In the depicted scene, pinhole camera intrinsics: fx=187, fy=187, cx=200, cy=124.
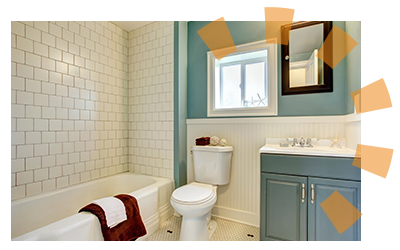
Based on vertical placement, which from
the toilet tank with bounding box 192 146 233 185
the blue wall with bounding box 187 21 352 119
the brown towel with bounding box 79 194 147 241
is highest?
the blue wall with bounding box 187 21 352 119

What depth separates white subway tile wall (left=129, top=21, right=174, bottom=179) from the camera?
2.24 m

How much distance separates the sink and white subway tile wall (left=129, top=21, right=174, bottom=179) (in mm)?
1133

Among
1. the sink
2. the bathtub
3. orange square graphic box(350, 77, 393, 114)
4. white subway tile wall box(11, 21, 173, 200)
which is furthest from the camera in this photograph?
white subway tile wall box(11, 21, 173, 200)

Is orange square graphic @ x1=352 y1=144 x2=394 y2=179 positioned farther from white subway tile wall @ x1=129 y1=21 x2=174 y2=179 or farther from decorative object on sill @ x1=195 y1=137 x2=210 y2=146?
white subway tile wall @ x1=129 y1=21 x2=174 y2=179

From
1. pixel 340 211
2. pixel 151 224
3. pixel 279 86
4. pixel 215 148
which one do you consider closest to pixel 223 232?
pixel 151 224

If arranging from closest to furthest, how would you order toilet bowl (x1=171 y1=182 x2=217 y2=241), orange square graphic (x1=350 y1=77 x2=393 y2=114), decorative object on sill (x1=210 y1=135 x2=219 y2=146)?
orange square graphic (x1=350 y1=77 x2=393 y2=114) < toilet bowl (x1=171 y1=182 x2=217 y2=241) < decorative object on sill (x1=210 y1=135 x2=219 y2=146)

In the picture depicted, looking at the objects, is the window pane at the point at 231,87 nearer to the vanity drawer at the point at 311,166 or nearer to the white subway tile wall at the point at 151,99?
the white subway tile wall at the point at 151,99

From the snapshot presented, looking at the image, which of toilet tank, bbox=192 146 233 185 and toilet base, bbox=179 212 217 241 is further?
toilet tank, bbox=192 146 233 185

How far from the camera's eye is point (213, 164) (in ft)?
6.38

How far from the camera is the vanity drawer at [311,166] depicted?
4.05 ft

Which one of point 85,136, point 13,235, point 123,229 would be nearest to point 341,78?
point 123,229

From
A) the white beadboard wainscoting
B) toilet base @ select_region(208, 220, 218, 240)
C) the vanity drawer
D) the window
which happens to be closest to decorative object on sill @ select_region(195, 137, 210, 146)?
the white beadboard wainscoting
